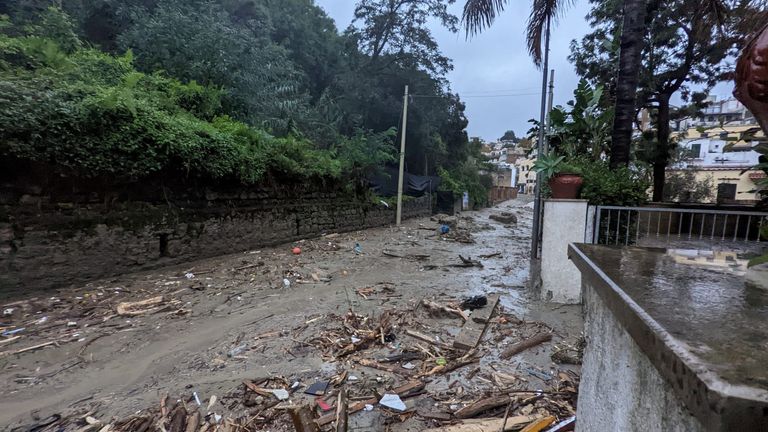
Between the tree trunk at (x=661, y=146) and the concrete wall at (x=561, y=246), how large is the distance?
893cm

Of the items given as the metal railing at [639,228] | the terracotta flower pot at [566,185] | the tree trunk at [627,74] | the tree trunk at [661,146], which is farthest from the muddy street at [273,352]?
the tree trunk at [661,146]

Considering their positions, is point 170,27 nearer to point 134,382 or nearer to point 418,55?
point 134,382

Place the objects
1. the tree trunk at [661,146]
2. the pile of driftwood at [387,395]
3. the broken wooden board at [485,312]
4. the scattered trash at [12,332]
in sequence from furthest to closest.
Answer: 1. the tree trunk at [661,146]
2. the broken wooden board at [485,312]
3. the scattered trash at [12,332]
4. the pile of driftwood at [387,395]

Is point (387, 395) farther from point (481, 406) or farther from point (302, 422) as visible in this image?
point (302, 422)

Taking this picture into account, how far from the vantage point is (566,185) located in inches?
204

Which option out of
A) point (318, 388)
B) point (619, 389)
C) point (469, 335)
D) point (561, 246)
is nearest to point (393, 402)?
point (318, 388)

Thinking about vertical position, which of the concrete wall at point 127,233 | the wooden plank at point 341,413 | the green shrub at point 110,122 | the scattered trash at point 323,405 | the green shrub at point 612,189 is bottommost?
the scattered trash at point 323,405

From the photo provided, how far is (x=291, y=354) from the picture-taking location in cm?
386

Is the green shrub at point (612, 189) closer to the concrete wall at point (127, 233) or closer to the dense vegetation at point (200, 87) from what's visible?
the dense vegetation at point (200, 87)

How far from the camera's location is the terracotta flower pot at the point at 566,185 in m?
5.12

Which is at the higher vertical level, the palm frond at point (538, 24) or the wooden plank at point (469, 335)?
the palm frond at point (538, 24)

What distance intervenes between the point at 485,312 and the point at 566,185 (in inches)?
91.8

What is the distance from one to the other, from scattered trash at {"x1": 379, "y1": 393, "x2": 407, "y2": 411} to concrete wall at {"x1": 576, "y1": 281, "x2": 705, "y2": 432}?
145cm

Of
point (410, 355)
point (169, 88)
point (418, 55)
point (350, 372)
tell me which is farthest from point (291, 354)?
point (418, 55)
